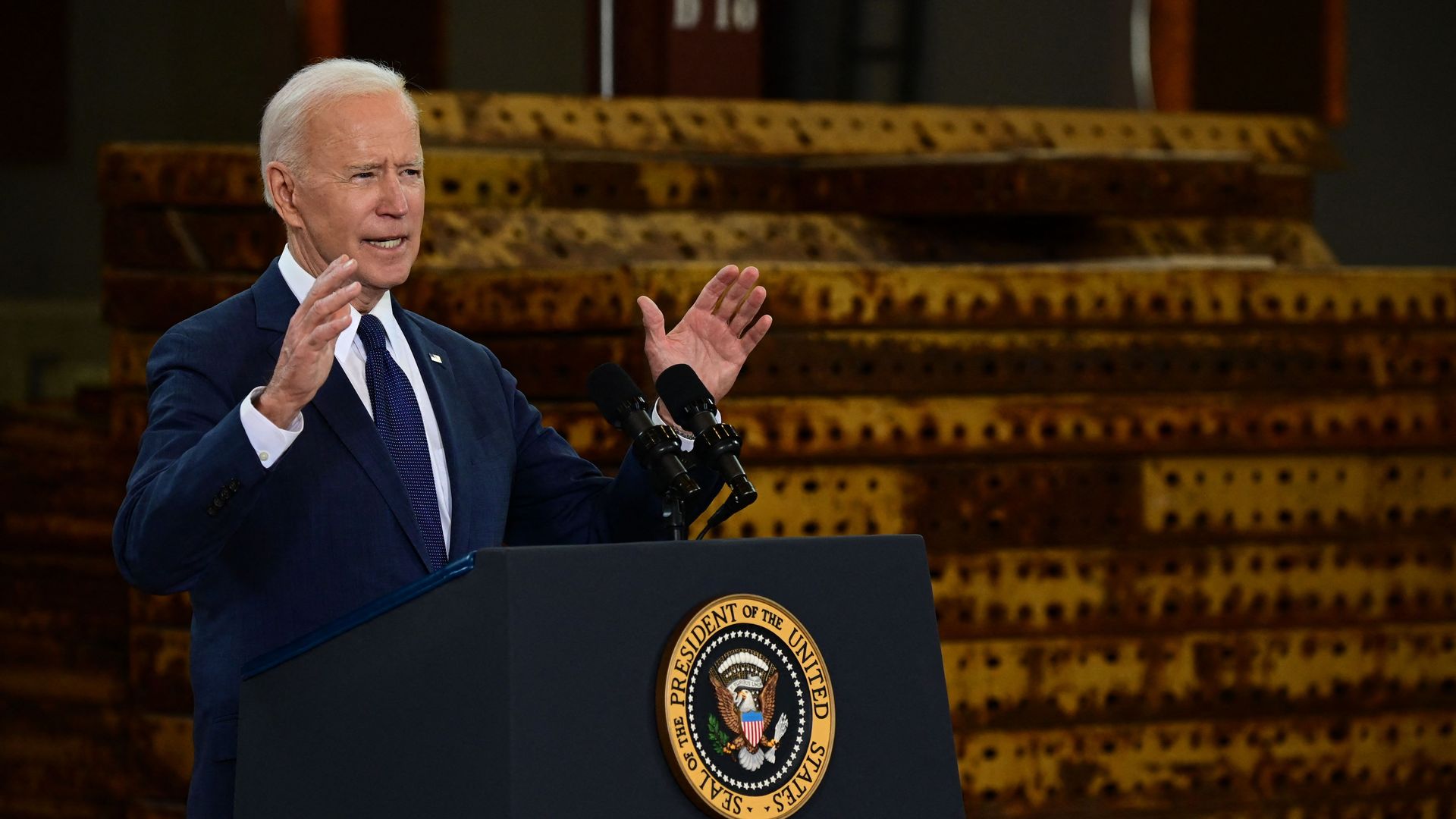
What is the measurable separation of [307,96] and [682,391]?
0.60 meters

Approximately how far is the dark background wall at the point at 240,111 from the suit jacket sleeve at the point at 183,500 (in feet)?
22.5

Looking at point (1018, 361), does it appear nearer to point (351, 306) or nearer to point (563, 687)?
point (351, 306)

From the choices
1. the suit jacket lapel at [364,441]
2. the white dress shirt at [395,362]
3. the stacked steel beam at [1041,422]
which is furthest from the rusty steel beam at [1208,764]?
the suit jacket lapel at [364,441]

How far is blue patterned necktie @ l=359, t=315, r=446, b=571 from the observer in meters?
2.36

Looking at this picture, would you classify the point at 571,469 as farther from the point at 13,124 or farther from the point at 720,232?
the point at 13,124

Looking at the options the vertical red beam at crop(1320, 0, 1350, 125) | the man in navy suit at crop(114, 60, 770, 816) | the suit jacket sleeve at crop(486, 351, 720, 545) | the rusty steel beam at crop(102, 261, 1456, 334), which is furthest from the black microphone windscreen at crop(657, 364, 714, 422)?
the vertical red beam at crop(1320, 0, 1350, 125)

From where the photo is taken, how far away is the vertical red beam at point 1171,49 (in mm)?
8445

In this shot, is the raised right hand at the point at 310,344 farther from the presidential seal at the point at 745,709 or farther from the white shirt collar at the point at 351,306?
the presidential seal at the point at 745,709

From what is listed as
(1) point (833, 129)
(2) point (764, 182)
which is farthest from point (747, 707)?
(1) point (833, 129)

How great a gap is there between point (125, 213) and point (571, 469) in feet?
8.13

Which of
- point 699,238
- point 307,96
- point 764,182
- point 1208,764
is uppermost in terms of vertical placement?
point 307,96

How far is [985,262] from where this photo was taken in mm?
5281

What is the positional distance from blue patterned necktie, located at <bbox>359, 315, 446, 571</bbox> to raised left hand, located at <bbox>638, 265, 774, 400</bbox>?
1.10ft

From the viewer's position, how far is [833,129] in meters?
5.50
